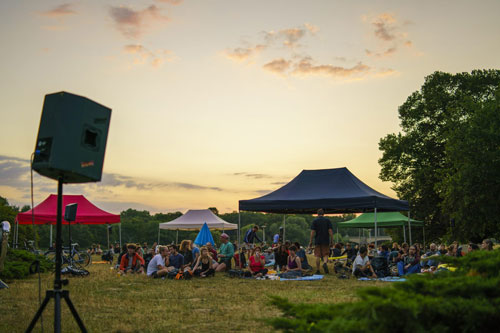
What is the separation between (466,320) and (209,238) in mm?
20891

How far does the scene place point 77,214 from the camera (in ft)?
66.6

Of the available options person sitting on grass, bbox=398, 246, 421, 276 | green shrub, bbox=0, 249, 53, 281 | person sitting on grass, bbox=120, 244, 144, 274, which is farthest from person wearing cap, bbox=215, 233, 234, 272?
green shrub, bbox=0, 249, 53, 281

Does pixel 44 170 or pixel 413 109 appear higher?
pixel 413 109

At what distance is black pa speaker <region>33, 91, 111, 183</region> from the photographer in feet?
14.1

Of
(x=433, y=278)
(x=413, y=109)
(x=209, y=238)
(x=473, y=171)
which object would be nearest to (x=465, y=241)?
(x=473, y=171)

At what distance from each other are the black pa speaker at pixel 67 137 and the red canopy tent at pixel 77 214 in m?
16.3

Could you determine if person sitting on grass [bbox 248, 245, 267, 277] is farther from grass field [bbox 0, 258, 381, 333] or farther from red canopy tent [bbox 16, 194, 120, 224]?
red canopy tent [bbox 16, 194, 120, 224]

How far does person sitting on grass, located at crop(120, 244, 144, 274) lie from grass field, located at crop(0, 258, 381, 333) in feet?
8.30

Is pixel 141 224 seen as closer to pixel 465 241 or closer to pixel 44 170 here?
pixel 465 241

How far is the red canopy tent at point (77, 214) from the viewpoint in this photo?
64.5 ft

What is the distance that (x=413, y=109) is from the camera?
2998cm

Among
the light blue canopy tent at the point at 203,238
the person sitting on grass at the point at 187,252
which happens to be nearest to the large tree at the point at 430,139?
the light blue canopy tent at the point at 203,238

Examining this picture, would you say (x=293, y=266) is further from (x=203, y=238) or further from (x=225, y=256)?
(x=203, y=238)

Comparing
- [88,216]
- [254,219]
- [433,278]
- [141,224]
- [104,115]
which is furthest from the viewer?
[254,219]
